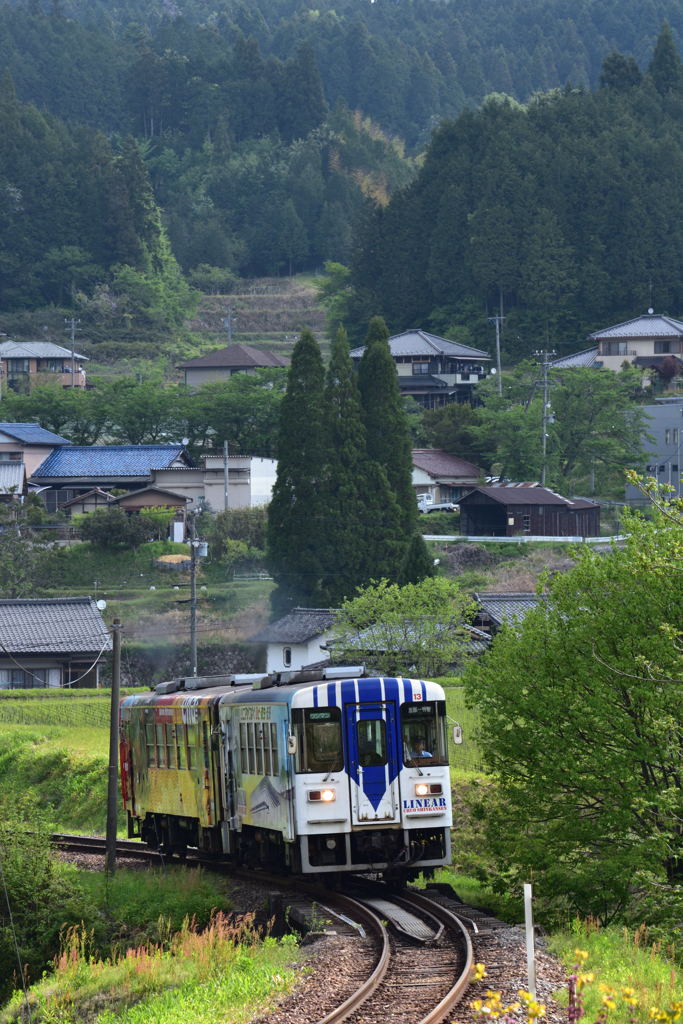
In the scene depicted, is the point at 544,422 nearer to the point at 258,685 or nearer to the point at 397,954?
the point at 258,685

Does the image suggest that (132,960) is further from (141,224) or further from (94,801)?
(141,224)

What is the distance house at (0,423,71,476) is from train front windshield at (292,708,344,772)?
47355 mm

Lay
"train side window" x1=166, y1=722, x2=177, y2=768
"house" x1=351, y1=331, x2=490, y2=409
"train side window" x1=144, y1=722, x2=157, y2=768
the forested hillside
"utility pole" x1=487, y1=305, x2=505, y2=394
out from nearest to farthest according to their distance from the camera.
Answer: "train side window" x1=166, y1=722, x2=177, y2=768
"train side window" x1=144, y1=722, x2=157, y2=768
"house" x1=351, y1=331, x2=490, y2=409
"utility pole" x1=487, y1=305, x2=505, y2=394
the forested hillside

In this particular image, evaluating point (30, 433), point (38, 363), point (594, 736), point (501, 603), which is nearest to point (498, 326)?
point (38, 363)

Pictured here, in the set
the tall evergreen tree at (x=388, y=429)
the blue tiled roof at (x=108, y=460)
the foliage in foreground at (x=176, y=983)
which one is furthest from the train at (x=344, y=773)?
the blue tiled roof at (x=108, y=460)

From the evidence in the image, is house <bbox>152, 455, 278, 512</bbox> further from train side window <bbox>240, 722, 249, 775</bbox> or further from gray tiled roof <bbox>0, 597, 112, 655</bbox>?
train side window <bbox>240, 722, 249, 775</bbox>

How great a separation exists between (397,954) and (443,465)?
51.8 m

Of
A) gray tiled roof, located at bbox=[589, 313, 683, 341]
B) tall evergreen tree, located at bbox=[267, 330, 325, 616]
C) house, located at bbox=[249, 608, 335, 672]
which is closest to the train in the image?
house, located at bbox=[249, 608, 335, 672]

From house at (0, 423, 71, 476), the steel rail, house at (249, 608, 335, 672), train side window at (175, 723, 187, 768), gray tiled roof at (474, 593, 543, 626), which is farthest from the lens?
house at (0, 423, 71, 476)

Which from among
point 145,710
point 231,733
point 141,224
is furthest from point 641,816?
point 141,224

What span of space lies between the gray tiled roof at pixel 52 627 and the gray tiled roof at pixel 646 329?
4121cm

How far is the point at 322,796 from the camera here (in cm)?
1485

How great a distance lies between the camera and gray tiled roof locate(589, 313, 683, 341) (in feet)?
251

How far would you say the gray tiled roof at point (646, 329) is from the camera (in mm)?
76375
